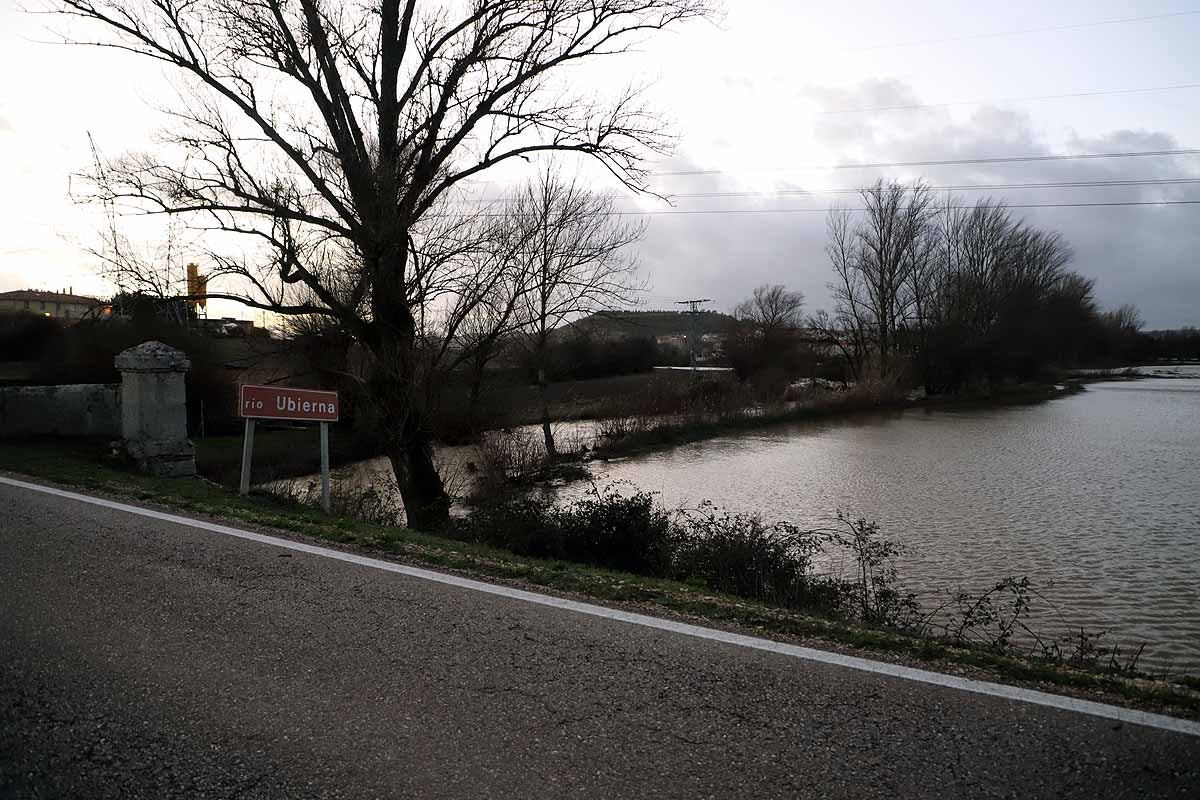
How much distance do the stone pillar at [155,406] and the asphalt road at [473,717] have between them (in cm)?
687

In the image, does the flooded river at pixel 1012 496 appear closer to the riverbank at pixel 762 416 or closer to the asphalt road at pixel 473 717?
the riverbank at pixel 762 416

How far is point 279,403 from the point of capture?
9906mm

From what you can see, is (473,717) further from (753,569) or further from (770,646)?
(753,569)

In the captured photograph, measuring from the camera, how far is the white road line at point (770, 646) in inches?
142

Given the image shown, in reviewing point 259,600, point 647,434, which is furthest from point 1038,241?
point 259,600

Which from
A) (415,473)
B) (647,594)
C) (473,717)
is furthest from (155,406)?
(473,717)

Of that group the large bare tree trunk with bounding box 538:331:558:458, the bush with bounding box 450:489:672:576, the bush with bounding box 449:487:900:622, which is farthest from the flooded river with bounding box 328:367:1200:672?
the bush with bounding box 450:489:672:576

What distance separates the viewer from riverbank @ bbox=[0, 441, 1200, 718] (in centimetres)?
405

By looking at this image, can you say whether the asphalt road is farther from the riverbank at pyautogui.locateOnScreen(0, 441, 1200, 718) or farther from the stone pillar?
the stone pillar

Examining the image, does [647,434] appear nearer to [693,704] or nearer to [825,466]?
[825,466]

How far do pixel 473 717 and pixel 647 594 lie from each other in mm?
2173

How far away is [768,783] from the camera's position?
306 centimetres

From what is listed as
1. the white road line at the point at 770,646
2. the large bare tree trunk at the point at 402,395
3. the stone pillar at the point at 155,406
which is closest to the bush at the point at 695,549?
the large bare tree trunk at the point at 402,395

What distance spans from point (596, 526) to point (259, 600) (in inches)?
227
